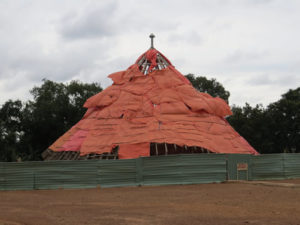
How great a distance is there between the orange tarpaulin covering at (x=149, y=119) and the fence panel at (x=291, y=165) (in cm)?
277

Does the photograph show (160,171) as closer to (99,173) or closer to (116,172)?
(116,172)

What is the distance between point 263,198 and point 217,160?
6574mm

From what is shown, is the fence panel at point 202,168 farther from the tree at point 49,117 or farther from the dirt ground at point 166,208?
the tree at point 49,117

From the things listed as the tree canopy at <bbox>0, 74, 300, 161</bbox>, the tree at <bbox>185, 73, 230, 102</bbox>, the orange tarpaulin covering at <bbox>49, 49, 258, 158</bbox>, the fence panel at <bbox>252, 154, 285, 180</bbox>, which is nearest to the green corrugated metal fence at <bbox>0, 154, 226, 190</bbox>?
the orange tarpaulin covering at <bbox>49, 49, 258, 158</bbox>

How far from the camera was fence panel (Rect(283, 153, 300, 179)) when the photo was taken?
72.9 feet

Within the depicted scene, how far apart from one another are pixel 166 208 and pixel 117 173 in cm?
781

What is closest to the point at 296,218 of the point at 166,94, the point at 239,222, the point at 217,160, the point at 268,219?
the point at 268,219

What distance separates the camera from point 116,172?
61.5ft

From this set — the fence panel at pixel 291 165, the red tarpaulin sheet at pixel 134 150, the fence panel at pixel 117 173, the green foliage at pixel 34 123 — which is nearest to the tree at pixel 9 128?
the green foliage at pixel 34 123

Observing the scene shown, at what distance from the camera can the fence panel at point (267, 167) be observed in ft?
70.1

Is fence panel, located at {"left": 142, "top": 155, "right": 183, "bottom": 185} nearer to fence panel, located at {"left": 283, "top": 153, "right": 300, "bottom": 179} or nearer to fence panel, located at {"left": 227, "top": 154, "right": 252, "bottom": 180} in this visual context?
fence panel, located at {"left": 227, "top": 154, "right": 252, "bottom": 180}

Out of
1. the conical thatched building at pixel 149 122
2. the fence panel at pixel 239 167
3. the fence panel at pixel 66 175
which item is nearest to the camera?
the fence panel at pixel 66 175

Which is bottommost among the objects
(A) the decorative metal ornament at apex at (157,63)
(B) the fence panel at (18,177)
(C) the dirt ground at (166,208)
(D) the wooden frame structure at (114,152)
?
(C) the dirt ground at (166,208)

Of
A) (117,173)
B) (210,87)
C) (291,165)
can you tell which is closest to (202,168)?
(117,173)
